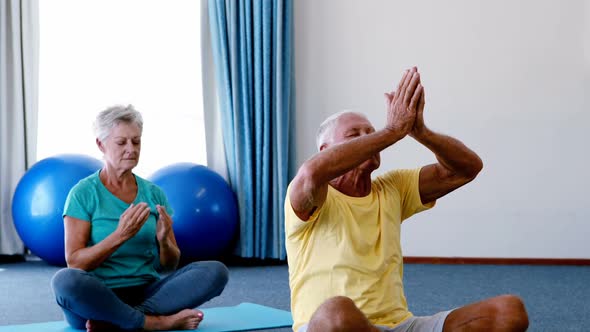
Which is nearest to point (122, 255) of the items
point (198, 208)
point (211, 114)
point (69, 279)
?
point (69, 279)

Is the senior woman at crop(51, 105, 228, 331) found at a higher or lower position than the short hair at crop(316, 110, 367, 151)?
lower

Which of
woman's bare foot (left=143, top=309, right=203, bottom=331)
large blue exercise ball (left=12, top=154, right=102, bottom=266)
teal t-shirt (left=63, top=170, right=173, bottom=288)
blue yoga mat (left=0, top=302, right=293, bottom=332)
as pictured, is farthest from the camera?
large blue exercise ball (left=12, top=154, right=102, bottom=266)

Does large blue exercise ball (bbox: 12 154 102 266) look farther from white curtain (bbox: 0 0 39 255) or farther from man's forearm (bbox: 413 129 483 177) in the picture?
man's forearm (bbox: 413 129 483 177)


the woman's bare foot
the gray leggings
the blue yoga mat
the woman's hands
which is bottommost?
the blue yoga mat

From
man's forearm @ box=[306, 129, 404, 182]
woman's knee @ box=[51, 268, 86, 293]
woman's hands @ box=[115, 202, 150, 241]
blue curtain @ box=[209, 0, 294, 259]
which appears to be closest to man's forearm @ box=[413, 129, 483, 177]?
man's forearm @ box=[306, 129, 404, 182]

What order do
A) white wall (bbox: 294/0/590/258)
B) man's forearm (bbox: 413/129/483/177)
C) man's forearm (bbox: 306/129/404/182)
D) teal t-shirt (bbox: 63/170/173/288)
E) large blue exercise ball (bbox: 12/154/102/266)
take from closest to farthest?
man's forearm (bbox: 306/129/404/182), man's forearm (bbox: 413/129/483/177), teal t-shirt (bbox: 63/170/173/288), large blue exercise ball (bbox: 12/154/102/266), white wall (bbox: 294/0/590/258)

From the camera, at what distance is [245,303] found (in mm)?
3795

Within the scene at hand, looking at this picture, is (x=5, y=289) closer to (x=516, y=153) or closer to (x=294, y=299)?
(x=294, y=299)

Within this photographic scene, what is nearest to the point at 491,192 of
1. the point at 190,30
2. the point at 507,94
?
the point at 507,94

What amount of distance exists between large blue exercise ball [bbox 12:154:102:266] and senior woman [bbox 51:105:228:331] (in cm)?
189

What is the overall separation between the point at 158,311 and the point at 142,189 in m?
0.46

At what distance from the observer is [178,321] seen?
3146mm

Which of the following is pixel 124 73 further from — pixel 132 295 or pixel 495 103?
pixel 132 295

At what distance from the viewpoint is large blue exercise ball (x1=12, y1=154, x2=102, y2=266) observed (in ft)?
16.3
